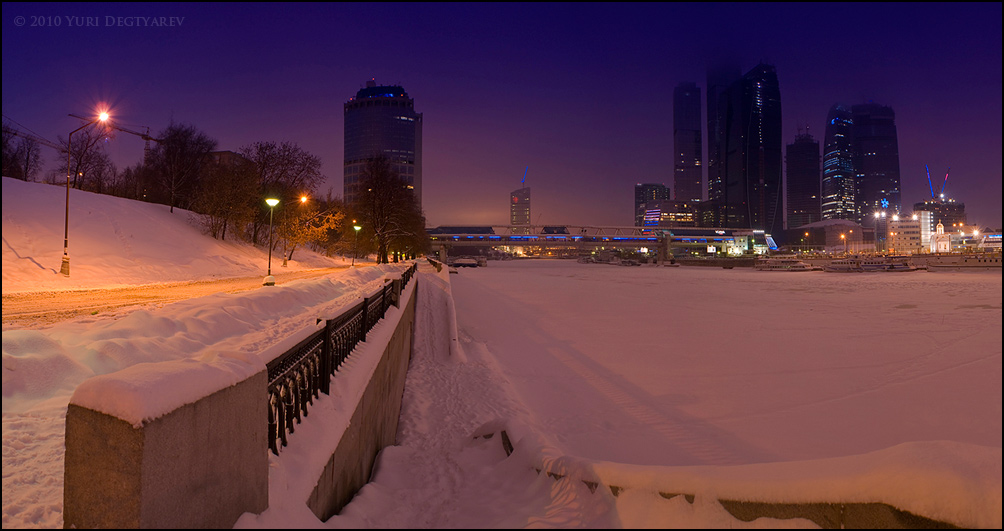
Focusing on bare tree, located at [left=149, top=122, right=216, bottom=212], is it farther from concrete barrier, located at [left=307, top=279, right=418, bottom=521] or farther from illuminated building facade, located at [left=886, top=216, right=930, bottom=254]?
illuminated building facade, located at [left=886, top=216, right=930, bottom=254]

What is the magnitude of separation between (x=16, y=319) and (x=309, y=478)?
11673 millimetres

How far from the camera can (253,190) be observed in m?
45.1

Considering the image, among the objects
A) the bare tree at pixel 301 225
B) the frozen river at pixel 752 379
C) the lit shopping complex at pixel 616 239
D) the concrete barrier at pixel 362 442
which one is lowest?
the frozen river at pixel 752 379

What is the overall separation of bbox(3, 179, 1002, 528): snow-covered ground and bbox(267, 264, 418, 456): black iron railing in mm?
187

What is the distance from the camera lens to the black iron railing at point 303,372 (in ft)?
13.1

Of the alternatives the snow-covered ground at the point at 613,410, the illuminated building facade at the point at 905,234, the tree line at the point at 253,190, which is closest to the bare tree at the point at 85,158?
the tree line at the point at 253,190

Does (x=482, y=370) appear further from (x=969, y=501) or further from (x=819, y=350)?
(x=969, y=501)

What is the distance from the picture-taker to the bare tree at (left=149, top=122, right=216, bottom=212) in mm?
55500

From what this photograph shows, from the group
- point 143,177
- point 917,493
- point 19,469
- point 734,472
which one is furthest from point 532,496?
point 143,177

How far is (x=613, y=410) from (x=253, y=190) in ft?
146

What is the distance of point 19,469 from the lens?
407 cm

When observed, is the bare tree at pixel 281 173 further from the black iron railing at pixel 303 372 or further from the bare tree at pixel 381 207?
the black iron railing at pixel 303 372

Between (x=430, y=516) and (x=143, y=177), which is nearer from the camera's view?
(x=430, y=516)

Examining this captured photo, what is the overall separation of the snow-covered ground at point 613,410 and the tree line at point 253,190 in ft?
73.2
